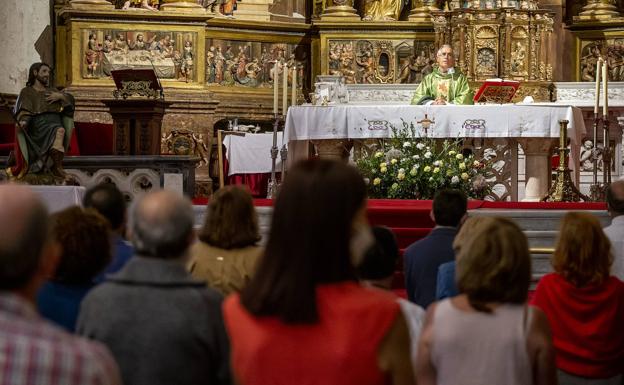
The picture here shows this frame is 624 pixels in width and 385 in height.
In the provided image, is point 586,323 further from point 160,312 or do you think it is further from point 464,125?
point 464,125

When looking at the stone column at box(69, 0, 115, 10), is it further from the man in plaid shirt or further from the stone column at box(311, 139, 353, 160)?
the man in plaid shirt

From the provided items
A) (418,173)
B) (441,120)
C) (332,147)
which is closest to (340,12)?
(332,147)

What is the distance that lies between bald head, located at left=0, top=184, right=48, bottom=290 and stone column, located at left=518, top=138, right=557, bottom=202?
10.9 m

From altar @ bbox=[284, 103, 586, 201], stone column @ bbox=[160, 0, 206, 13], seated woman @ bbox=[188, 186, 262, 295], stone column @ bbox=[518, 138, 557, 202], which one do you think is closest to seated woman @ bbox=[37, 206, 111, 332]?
seated woman @ bbox=[188, 186, 262, 295]

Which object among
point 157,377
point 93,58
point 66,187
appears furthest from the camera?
point 93,58

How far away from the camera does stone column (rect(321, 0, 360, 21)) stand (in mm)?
17391

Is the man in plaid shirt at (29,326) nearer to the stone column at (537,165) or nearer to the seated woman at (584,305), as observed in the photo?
the seated woman at (584,305)

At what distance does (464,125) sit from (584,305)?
8.21 metres

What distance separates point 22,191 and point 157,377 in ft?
3.79

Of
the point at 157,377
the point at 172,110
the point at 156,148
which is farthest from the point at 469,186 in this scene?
the point at 157,377

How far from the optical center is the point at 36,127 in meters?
10.8

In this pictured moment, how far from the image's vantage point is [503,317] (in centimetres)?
378

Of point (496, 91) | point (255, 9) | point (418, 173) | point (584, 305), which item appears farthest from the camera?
point (255, 9)

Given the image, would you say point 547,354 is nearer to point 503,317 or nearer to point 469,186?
point 503,317
